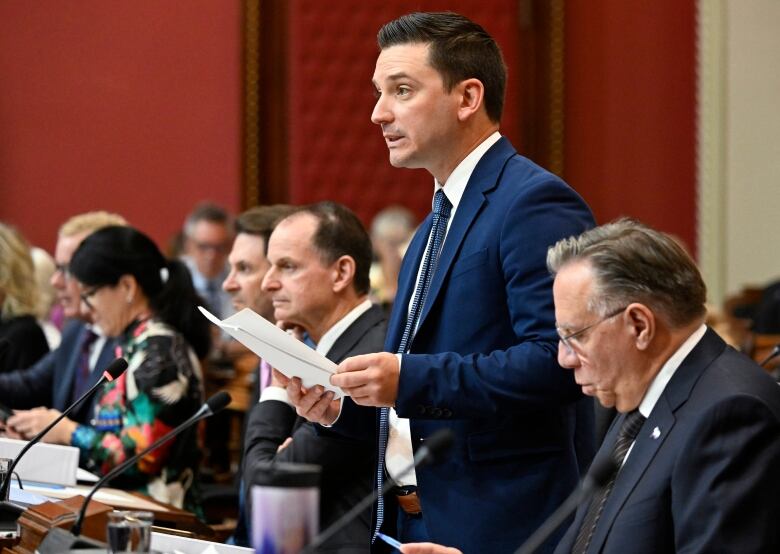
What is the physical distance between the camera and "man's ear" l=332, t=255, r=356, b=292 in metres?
3.32

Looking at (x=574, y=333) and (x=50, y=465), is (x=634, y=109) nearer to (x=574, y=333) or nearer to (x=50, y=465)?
(x=50, y=465)

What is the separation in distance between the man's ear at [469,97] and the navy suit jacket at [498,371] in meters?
0.15

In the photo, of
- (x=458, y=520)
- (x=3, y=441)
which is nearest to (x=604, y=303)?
(x=458, y=520)

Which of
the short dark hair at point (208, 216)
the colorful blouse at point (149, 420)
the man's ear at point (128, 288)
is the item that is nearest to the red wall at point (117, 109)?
the short dark hair at point (208, 216)

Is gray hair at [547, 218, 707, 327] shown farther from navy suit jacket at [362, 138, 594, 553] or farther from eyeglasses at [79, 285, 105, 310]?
eyeglasses at [79, 285, 105, 310]

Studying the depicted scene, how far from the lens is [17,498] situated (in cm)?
288

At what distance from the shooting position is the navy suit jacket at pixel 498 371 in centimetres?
233

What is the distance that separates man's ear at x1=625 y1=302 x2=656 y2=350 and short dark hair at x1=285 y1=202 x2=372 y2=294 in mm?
1320

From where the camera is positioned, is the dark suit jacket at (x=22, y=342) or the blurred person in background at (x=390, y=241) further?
the blurred person in background at (x=390, y=241)

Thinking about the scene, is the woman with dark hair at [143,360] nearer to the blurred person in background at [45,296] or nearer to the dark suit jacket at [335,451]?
the dark suit jacket at [335,451]

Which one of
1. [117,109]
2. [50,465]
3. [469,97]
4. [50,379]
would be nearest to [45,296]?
[50,379]

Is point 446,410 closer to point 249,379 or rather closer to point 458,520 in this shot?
point 458,520

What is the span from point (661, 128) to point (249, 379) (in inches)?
175

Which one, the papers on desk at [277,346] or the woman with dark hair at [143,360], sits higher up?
the papers on desk at [277,346]
